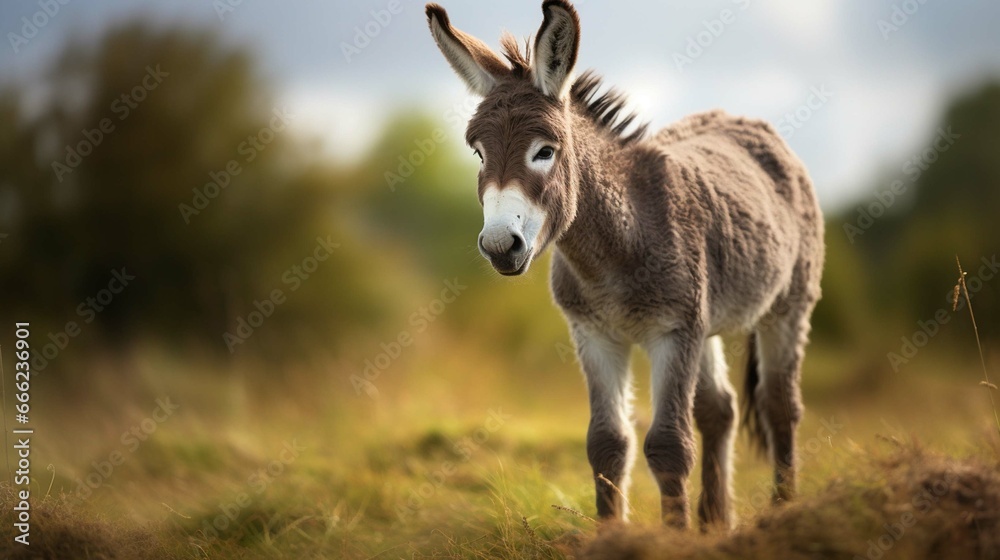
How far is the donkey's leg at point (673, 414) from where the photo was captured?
14.5 ft

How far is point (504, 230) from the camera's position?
11.9 ft

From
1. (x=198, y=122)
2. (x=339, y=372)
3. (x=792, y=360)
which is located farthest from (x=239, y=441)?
(x=792, y=360)

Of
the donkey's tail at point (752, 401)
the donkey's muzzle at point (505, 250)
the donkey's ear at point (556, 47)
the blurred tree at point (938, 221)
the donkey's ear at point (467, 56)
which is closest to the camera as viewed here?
the donkey's muzzle at point (505, 250)

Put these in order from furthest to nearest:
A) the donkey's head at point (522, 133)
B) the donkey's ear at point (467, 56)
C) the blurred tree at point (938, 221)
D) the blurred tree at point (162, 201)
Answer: the blurred tree at point (938, 221) → the blurred tree at point (162, 201) → the donkey's ear at point (467, 56) → the donkey's head at point (522, 133)

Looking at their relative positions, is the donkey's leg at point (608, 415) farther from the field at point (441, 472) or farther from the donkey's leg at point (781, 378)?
the donkey's leg at point (781, 378)

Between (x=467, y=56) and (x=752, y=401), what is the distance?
12.2 feet

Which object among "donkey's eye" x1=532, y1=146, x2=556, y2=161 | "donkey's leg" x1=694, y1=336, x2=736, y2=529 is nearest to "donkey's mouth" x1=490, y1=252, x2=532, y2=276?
"donkey's eye" x1=532, y1=146, x2=556, y2=161

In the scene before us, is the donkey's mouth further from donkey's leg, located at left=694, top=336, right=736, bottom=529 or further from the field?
donkey's leg, located at left=694, top=336, right=736, bottom=529

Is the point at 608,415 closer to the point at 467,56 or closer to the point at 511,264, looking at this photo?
the point at 511,264

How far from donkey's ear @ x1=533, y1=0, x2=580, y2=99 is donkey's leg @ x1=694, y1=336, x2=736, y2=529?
239cm

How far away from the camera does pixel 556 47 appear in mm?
4137

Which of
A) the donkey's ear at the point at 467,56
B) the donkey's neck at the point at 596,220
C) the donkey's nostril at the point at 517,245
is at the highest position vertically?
the donkey's ear at the point at 467,56

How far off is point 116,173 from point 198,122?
1273 millimetres

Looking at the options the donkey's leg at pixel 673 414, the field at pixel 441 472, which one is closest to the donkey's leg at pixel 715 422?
the field at pixel 441 472
